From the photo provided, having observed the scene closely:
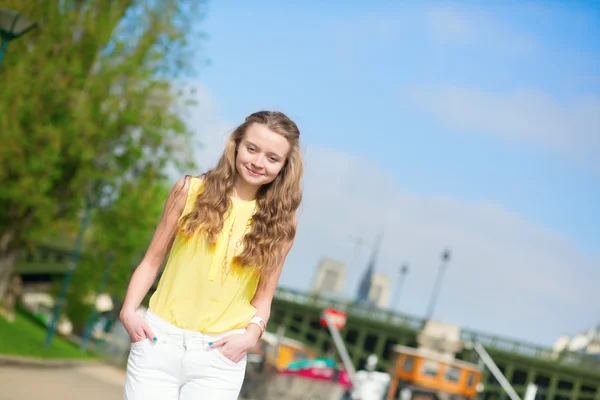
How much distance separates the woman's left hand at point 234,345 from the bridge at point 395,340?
47.0m

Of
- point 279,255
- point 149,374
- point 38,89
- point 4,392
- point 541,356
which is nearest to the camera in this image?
point 149,374

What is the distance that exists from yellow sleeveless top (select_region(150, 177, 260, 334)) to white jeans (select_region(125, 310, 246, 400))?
0.21 feet

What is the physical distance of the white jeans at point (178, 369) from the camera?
3605mm

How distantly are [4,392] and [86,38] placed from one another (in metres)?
15.7

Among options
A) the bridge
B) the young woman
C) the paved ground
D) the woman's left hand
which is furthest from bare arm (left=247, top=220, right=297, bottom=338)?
the bridge

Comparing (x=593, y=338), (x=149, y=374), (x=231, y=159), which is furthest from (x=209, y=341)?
(x=593, y=338)

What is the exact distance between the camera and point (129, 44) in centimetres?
2772

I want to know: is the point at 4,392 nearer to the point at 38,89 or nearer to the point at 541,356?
the point at 38,89

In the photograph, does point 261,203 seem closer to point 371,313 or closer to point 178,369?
point 178,369

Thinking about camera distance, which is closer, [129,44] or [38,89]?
[38,89]

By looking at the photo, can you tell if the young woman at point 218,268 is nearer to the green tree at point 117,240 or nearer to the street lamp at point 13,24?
the street lamp at point 13,24

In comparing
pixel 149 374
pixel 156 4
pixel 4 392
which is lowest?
pixel 4 392

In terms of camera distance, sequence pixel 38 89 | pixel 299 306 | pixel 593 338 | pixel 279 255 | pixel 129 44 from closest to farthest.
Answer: pixel 279 255 < pixel 38 89 < pixel 129 44 < pixel 299 306 < pixel 593 338

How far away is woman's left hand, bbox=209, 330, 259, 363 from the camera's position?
3.67m
